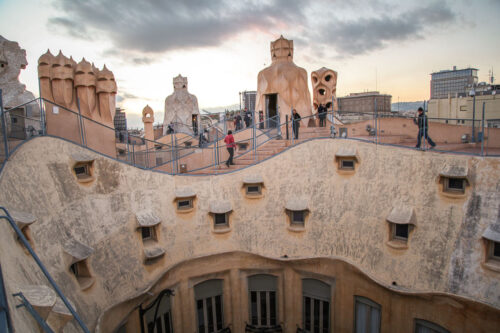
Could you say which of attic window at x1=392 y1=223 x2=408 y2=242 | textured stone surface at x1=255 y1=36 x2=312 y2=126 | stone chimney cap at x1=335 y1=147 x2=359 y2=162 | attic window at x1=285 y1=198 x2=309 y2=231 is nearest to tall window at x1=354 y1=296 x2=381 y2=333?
attic window at x1=392 y1=223 x2=408 y2=242

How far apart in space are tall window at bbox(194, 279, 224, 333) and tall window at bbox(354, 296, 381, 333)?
5624 millimetres

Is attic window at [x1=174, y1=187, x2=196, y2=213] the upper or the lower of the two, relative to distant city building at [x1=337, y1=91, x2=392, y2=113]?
lower

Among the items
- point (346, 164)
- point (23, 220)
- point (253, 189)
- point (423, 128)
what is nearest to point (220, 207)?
point (253, 189)

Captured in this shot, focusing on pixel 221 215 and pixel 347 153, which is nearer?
pixel 347 153

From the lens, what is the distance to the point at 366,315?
1207cm

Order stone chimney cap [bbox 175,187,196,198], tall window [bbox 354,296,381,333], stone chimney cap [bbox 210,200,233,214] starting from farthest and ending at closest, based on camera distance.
Answer: 1. stone chimney cap [bbox 210,200,233,214]
2. stone chimney cap [bbox 175,187,196,198]
3. tall window [bbox 354,296,381,333]

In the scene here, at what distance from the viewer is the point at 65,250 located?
8.81 metres

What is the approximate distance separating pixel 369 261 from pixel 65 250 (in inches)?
395

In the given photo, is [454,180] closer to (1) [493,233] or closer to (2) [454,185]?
(2) [454,185]

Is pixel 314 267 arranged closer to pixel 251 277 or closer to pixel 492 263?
pixel 251 277

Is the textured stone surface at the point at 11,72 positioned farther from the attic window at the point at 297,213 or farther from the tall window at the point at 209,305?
the attic window at the point at 297,213

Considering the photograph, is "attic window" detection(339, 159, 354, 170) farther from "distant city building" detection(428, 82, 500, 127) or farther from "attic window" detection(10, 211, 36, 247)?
"distant city building" detection(428, 82, 500, 127)

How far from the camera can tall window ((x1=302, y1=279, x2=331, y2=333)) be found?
13.3 m

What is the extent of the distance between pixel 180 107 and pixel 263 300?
25.7 meters
